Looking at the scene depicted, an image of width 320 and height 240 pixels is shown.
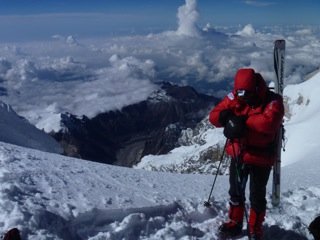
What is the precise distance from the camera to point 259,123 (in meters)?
6.34

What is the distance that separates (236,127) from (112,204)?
2.56 meters

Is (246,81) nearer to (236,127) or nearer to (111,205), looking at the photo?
(236,127)

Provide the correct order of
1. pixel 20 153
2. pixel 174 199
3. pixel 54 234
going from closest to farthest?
pixel 54 234 → pixel 174 199 → pixel 20 153

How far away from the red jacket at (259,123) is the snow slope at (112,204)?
157 cm

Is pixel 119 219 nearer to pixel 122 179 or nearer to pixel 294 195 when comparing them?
pixel 122 179

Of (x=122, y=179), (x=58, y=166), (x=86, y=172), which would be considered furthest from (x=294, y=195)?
(x=58, y=166)

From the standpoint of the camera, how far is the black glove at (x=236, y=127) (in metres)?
6.44

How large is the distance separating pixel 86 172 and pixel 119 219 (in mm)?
2430

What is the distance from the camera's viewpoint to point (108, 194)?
809 cm

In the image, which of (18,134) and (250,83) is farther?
(18,134)

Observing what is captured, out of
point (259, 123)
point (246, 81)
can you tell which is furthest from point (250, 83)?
point (259, 123)

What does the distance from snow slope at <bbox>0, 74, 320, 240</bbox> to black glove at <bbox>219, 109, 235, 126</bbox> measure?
198cm

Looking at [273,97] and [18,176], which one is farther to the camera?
[18,176]

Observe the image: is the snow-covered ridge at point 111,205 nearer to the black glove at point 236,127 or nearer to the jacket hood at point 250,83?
the black glove at point 236,127
